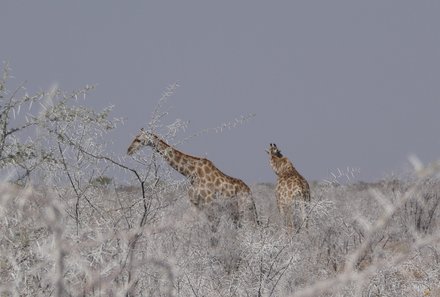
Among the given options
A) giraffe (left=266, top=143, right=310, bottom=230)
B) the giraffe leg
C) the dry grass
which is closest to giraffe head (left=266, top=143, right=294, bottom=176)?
giraffe (left=266, top=143, right=310, bottom=230)

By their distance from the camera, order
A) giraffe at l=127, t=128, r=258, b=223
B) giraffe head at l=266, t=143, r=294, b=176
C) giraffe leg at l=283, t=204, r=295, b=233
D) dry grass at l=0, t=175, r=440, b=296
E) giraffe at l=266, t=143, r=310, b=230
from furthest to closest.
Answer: giraffe head at l=266, t=143, r=294, b=176
giraffe at l=266, t=143, r=310, b=230
giraffe leg at l=283, t=204, r=295, b=233
giraffe at l=127, t=128, r=258, b=223
dry grass at l=0, t=175, r=440, b=296

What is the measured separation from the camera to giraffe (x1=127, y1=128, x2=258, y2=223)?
1201 cm

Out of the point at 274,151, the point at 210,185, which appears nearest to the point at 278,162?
the point at 274,151

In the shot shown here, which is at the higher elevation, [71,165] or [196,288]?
[71,165]

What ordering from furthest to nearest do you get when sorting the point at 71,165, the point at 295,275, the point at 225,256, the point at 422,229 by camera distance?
1. the point at 422,229
2. the point at 225,256
3. the point at 295,275
4. the point at 71,165

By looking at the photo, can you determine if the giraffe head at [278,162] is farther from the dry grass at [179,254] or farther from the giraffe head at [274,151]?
the dry grass at [179,254]

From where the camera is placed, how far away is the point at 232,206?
12.1 metres

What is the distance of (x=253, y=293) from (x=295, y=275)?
192cm

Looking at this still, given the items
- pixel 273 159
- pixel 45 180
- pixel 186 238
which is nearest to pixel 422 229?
pixel 273 159

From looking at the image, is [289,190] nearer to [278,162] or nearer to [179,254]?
[278,162]

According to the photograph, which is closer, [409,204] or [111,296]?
[111,296]

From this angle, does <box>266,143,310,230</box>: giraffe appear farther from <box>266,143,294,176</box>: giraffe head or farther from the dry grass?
the dry grass

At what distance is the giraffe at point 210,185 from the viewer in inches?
473

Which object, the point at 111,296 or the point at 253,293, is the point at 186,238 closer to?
the point at 253,293
